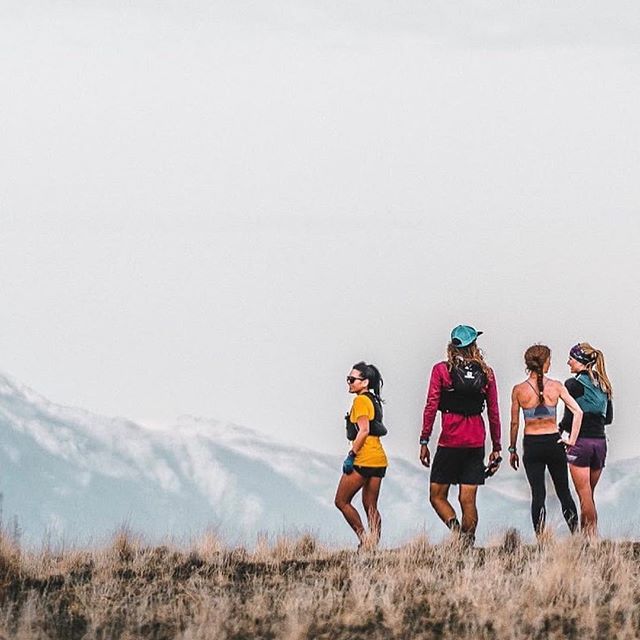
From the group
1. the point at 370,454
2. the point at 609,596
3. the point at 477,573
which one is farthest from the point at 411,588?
the point at 370,454

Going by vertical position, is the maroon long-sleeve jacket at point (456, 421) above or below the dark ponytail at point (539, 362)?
below

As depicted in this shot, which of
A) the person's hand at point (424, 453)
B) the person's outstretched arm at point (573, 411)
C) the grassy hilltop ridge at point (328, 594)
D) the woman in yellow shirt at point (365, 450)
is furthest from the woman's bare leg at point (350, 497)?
the person's outstretched arm at point (573, 411)

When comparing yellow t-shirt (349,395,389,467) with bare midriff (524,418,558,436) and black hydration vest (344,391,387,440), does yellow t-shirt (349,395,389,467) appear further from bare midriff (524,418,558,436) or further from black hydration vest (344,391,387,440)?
bare midriff (524,418,558,436)

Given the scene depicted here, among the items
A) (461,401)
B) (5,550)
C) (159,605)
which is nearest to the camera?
(159,605)

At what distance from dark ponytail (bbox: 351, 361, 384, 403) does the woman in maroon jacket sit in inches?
26.2

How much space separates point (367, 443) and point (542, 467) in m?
1.70

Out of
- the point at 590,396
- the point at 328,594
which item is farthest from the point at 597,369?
the point at 328,594

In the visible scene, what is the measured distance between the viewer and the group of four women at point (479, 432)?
680 inches

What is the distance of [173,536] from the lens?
1755 cm

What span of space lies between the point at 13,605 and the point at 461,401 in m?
→ 4.76

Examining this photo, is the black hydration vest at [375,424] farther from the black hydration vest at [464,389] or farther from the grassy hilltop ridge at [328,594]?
the grassy hilltop ridge at [328,594]

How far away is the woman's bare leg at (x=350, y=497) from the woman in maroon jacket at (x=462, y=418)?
74 cm

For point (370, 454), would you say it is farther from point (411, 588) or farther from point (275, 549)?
point (411, 588)

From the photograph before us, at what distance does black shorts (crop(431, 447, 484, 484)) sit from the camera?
17.4 metres
